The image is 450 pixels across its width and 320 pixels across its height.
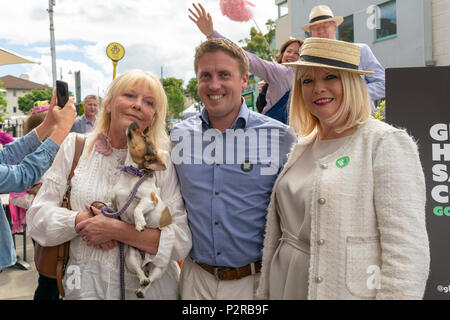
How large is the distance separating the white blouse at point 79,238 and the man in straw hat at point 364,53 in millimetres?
2247

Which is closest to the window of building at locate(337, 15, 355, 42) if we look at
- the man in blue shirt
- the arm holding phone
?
the man in blue shirt

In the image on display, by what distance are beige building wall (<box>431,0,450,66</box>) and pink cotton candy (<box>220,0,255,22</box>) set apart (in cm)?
1171

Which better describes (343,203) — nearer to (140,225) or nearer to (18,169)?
(140,225)

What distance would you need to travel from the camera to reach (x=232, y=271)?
220 cm

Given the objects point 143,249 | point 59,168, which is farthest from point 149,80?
point 143,249

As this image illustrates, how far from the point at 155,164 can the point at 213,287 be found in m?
0.81

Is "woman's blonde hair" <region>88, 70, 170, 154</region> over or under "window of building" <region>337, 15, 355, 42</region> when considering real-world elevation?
under

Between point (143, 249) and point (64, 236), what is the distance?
0.44 meters

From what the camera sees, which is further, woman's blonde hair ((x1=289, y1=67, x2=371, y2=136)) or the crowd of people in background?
woman's blonde hair ((x1=289, y1=67, x2=371, y2=136))

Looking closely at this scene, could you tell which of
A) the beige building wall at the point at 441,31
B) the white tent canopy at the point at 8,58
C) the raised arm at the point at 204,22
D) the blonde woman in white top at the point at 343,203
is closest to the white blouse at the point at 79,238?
the blonde woman in white top at the point at 343,203

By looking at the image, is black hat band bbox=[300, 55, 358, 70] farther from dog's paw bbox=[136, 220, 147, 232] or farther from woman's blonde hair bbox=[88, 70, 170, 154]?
dog's paw bbox=[136, 220, 147, 232]

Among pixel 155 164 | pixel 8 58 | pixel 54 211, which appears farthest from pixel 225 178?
pixel 8 58

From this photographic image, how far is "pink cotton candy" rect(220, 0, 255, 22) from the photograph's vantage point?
13.4ft

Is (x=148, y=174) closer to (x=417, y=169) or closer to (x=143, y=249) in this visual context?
(x=143, y=249)
